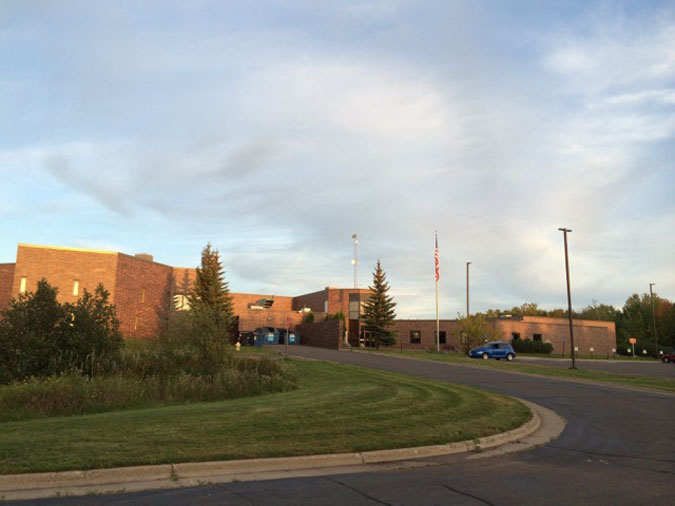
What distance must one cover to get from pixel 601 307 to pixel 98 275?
107700 millimetres

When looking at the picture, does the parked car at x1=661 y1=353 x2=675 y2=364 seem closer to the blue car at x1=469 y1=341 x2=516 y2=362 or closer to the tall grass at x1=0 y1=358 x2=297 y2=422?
the blue car at x1=469 y1=341 x2=516 y2=362

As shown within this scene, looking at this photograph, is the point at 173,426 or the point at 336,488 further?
the point at 173,426

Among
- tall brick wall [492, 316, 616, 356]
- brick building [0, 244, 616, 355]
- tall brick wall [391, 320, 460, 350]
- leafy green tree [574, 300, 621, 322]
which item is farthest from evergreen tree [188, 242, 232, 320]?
leafy green tree [574, 300, 621, 322]

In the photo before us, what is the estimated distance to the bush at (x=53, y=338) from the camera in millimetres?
18203

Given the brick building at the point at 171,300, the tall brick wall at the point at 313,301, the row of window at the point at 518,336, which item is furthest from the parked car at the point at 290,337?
the row of window at the point at 518,336

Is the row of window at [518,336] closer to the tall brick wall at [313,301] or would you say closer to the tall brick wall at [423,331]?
the tall brick wall at [423,331]

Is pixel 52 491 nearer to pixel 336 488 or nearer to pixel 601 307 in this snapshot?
pixel 336 488

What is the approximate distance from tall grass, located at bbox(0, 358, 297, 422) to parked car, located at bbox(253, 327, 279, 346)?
34.3 m

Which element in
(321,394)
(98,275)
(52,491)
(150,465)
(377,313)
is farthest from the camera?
(377,313)

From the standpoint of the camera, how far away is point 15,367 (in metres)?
18.0

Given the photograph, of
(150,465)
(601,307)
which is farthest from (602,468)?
(601,307)

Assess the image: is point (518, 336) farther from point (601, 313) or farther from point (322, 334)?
point (601, 313)

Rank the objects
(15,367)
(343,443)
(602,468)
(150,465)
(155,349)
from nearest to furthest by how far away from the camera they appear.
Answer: (150,465) < (602,468) < (343,443) < (15,367) < (155,349)

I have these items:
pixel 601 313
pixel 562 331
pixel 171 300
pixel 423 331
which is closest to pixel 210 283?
pixel 171 300
